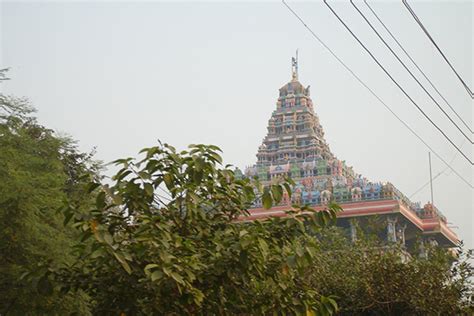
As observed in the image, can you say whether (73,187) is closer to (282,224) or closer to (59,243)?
(59,243)

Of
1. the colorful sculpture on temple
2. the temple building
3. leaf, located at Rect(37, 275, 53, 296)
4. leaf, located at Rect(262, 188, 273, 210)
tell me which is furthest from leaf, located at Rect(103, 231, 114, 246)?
the colorful sculpture on temple

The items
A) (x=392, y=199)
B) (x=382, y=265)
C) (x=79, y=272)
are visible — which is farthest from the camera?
(x=392, y=199)

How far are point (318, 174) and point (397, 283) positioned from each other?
99.0 feet

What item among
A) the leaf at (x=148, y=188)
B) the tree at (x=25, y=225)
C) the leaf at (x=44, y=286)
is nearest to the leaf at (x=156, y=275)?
the leaf at (x=148, y=188)

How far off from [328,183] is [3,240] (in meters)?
32.0

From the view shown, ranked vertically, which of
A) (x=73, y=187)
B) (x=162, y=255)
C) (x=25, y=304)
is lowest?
(x=25, y=304)

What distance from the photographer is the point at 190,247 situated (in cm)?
568

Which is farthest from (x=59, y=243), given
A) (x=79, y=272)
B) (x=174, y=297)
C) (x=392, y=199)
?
(x=392, y=199)

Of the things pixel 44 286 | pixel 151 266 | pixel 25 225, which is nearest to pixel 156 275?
pixel 151 266

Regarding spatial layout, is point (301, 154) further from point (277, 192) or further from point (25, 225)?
point (277, 192)

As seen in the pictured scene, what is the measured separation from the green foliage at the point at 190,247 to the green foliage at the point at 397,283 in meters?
4.41

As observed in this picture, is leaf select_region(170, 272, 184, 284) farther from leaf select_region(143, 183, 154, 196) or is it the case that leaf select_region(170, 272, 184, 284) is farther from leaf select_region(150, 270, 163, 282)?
leaf select_region(143, 183, 154, 196)

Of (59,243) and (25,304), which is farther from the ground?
(59,243)

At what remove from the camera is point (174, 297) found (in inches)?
220
